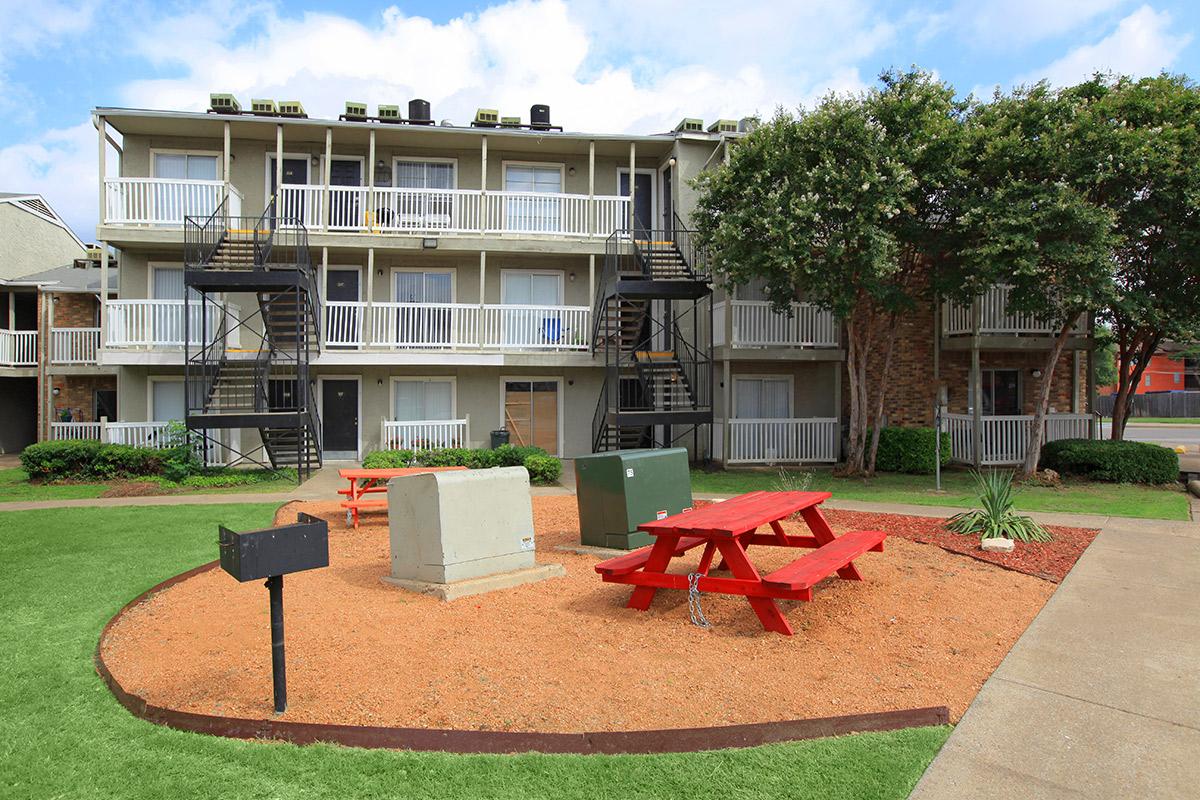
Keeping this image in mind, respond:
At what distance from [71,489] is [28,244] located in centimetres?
1911

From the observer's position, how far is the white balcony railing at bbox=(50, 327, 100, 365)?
23.2 m

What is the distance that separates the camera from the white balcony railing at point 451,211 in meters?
19.8

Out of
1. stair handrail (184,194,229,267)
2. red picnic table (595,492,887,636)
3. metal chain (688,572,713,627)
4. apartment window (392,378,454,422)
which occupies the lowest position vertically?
metal chain (688,572,713,627)

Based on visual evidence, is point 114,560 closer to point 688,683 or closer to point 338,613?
point 338,613

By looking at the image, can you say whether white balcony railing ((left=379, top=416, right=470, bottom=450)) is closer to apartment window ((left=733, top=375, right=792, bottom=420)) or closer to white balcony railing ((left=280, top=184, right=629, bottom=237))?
white balcony railing ((left=280, top=184, right=629, bottom=237))

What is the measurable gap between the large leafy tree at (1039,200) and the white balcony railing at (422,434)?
11644 millimetres

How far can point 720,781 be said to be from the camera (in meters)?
3.96

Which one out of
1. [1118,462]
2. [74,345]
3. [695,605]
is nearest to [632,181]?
[1118,462]

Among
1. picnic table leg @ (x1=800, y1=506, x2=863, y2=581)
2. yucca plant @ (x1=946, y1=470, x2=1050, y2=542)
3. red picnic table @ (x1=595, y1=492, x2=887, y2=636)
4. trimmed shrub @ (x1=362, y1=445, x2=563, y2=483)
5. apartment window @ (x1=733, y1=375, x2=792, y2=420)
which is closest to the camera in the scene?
red picnic table @ (x1=595, y1=492, x2=887, y2=636)

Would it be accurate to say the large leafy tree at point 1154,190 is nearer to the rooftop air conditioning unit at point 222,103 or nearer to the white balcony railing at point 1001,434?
the white balcony railing at point 1001,434

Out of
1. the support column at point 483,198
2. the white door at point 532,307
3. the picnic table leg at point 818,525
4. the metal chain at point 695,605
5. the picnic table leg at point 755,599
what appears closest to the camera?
the picnic table leg at point 755,599

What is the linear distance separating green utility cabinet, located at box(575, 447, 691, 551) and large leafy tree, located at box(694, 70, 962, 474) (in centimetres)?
760

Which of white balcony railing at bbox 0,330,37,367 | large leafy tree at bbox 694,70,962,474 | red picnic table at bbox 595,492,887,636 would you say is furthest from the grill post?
white balcony railing at bbox 0,330,37,367

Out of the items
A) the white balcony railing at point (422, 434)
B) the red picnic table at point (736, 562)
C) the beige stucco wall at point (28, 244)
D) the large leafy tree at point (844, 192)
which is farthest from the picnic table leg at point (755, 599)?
the beige stucco wall at point (28, 244)
